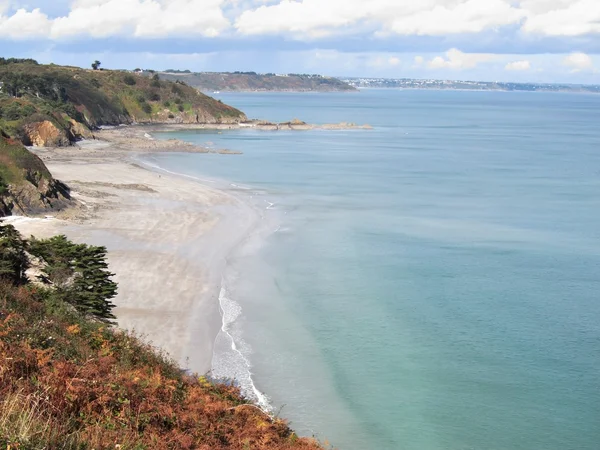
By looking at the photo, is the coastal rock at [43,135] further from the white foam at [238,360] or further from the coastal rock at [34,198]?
the white foam at [238,360]

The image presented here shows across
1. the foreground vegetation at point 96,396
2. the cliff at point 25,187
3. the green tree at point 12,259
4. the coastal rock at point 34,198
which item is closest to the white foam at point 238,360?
the foreground vegetation at point 96,396

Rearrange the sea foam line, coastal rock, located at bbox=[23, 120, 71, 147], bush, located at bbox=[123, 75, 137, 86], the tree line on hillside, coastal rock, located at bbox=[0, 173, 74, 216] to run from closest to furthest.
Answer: the sea foam line
the tree line on hillside
coastal rock, located at bbox=[0, 173, 74, 216]
coastal rock, located at bbox=[23, 120, 71, 147]
bush, located at bbox=[123, 75, 137, 86]

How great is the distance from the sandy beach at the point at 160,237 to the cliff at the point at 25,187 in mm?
1351

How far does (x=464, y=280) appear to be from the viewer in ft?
104

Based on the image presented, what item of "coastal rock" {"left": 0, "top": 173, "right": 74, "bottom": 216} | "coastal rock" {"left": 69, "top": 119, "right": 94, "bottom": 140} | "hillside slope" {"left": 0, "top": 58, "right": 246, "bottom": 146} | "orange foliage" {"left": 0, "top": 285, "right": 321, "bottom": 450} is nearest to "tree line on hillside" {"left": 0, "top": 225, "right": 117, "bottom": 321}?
"orange foliage" {"left": 0, "top": 285, "right": 321, "bottom": 450}

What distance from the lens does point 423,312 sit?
2753 cm

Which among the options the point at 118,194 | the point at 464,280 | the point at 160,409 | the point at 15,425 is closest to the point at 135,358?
the point at 160,409

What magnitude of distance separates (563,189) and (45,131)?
178ft

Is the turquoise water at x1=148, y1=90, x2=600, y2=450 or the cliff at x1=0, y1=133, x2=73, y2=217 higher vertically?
the cliff at x1=0, y1=133, x2=73, y2=217

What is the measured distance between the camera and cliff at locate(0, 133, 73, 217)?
40.6 meters

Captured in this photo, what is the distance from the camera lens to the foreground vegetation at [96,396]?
8.91 meters

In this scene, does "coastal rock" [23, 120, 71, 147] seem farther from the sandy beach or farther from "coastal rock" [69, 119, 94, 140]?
the sandy beach

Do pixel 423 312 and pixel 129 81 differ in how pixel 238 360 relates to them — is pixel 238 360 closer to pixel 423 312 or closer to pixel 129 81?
pixel 423 312

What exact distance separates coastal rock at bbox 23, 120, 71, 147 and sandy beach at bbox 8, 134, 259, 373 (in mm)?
12406
